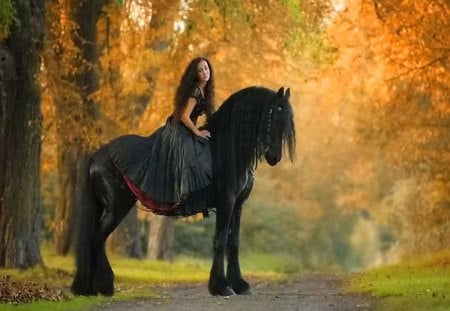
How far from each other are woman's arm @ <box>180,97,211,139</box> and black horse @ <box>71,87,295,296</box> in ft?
0.62

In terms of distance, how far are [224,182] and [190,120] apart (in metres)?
0.91

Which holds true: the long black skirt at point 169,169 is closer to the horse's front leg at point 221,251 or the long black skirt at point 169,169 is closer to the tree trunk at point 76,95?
the horse's front leg at point 221,251

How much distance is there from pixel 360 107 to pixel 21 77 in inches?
502

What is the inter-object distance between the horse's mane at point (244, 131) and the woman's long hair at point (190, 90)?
12.8 inches

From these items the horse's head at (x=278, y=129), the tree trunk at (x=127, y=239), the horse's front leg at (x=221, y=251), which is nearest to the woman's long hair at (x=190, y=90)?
the horse's head at (x=278, y=129)

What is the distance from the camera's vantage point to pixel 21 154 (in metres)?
15.9

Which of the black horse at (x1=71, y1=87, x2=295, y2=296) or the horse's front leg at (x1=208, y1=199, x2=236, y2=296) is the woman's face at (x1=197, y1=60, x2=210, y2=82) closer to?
the black horse at (x1=71, y1=87, x2=295, y2=296)

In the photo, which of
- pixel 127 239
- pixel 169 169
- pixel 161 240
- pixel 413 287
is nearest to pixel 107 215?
pixel 169 169

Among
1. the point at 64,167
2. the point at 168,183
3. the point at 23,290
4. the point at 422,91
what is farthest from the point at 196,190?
the point at 64,167

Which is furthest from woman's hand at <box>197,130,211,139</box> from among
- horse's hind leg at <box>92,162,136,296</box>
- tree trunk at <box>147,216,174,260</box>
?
tree trunk at <box>147,216,174,260</box>

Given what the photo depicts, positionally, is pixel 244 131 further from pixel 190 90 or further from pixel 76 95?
pixel 76 95

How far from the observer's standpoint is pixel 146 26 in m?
23.4

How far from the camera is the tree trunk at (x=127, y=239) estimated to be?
83.7ft

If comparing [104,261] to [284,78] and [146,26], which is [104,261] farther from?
[284,78]
